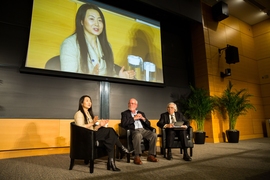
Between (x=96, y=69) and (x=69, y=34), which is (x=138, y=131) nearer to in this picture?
(x=96, y=69)

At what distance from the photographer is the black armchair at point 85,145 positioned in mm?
2020

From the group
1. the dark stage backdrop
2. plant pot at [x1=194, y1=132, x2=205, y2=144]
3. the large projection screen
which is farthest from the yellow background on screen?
plant pot at [x1=194, y1=132, x2=205, y2=144]

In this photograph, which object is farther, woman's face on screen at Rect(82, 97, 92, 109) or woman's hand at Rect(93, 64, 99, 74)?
woman's hand at Rect(93, 64, 99, 74)

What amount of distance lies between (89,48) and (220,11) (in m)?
4.44

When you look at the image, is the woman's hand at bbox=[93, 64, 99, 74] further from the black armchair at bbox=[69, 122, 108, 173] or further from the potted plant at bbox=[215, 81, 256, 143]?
the potted plant at bbox=[215, 81, 256, 143]

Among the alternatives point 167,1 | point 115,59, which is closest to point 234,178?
point 115,59

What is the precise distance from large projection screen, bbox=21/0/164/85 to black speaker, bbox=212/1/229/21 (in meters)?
2.19

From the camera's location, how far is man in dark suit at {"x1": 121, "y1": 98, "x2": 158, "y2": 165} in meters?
2.60

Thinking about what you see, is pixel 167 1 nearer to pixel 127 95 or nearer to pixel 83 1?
pixel 83 1

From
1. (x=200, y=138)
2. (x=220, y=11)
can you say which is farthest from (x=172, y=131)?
(x=220, y=11)

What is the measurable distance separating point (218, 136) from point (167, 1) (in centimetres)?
394

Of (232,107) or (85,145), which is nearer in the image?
(85,145)

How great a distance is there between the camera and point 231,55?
5.42m

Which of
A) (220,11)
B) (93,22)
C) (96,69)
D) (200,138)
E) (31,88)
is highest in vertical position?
(220,11)
